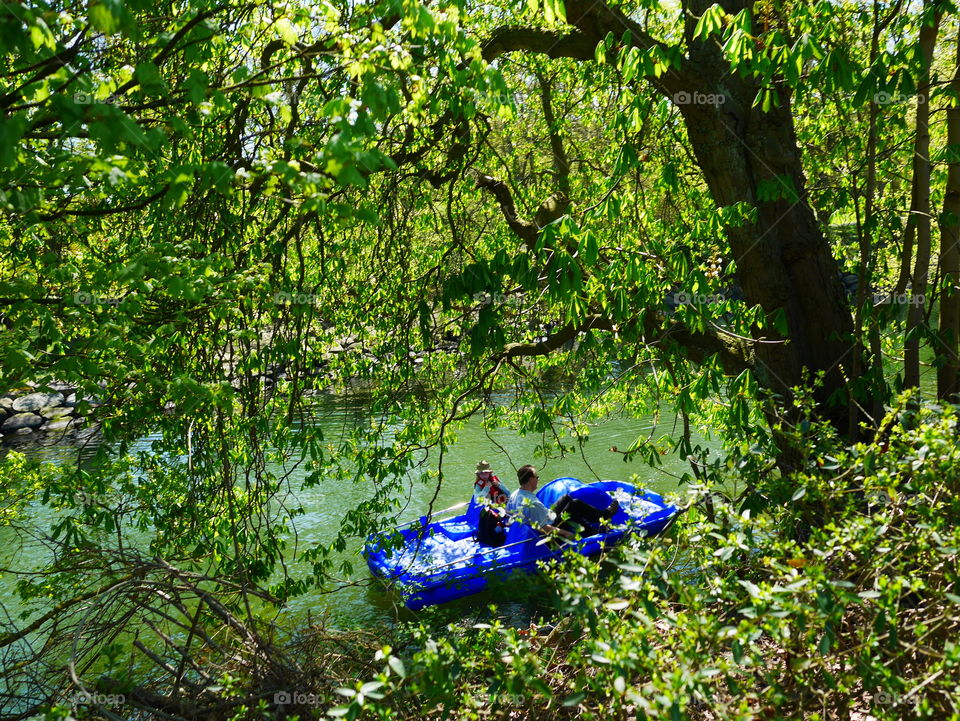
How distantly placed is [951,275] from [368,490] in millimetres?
10064

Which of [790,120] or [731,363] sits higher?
[790,120]

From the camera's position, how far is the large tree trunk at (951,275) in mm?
4402

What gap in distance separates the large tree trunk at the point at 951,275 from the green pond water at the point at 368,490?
398 centimetres

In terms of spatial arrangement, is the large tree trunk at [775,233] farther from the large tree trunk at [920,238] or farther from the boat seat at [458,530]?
the boat seat at [458,530]

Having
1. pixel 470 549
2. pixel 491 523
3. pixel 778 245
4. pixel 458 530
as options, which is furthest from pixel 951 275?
pixel 458 530

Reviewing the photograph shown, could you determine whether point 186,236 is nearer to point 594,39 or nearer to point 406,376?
point 406,376

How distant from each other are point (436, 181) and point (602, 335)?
2.39m

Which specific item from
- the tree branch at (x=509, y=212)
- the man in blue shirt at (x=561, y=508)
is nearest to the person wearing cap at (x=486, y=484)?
the man in blue shirt at (x=561, y=508)

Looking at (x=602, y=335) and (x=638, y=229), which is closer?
(x=638, y=229)

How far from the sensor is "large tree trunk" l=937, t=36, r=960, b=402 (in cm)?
440

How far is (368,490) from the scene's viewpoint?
12.9 m

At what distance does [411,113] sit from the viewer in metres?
3.86

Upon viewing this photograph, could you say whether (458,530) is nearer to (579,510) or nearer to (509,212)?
(579,510)

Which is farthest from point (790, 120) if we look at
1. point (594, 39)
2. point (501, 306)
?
point (501, 306)
